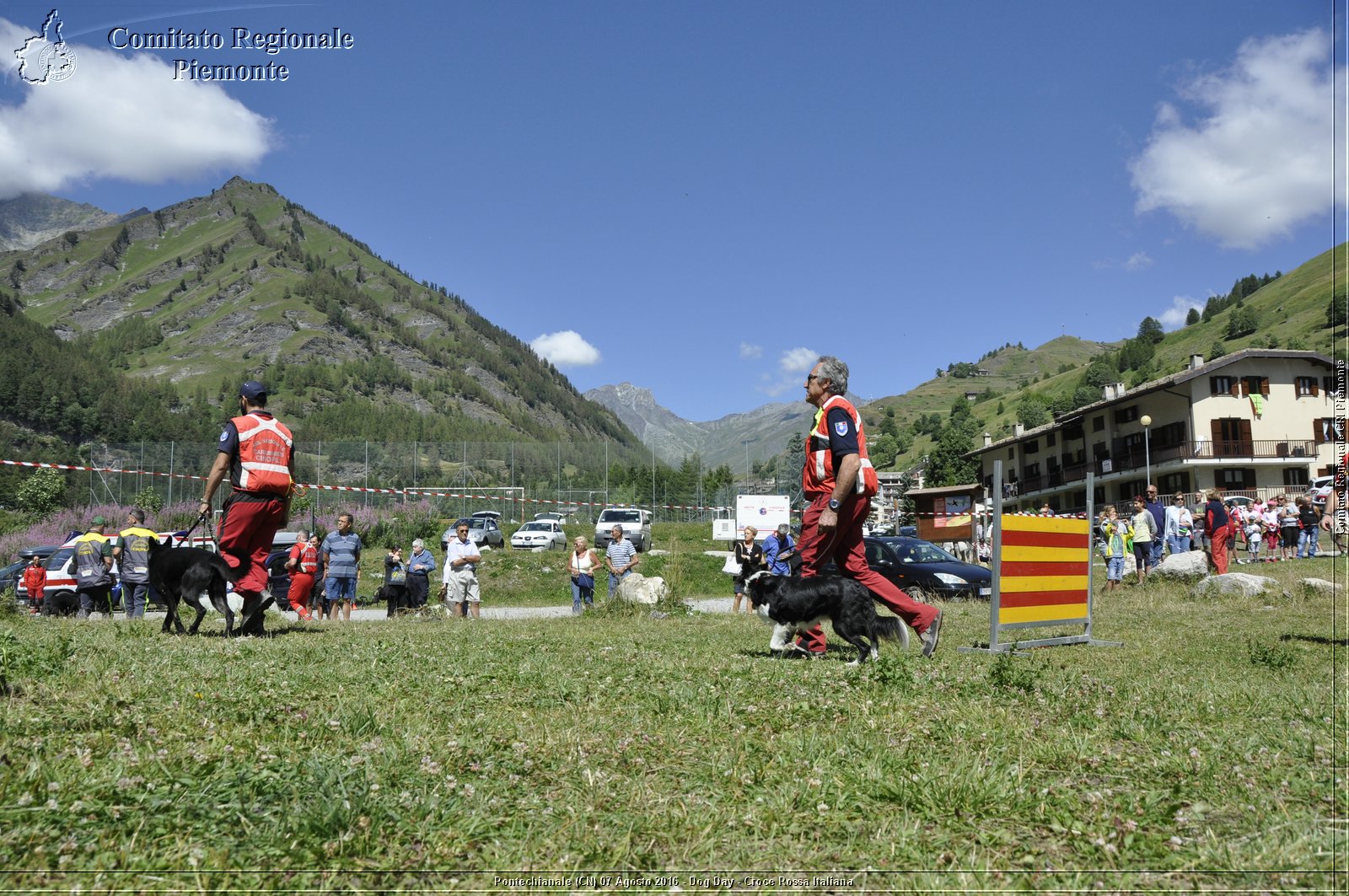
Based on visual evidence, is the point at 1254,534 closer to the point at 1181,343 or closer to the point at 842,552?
the point at 842,552

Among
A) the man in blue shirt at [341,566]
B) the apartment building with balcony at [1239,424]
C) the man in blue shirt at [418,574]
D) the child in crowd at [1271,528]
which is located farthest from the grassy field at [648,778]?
the apartment building with balcony at [1239,424]

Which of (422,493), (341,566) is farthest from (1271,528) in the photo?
(422,493)

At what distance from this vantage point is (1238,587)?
44.6 feet

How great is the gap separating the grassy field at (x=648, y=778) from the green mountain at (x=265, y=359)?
70326mm

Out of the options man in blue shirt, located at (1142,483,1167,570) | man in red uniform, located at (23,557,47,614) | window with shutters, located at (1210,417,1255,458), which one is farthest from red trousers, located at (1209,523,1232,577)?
window with shutters, located at (1210,417,1255,458)

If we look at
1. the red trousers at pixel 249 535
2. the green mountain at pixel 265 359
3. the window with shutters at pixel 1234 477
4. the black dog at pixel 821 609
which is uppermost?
the green mountain at pixel 265 359

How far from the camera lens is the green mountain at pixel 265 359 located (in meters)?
74.3

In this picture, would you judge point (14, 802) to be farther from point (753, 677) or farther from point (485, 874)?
point (753, 677)

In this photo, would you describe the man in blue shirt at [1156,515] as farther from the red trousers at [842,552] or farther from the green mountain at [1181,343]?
the green mountain at [1181,343]

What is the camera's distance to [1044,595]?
8.38 meters

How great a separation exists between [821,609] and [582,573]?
10.0m

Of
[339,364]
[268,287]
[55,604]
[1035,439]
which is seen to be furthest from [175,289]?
[55,604]

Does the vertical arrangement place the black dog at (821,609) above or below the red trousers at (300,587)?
above

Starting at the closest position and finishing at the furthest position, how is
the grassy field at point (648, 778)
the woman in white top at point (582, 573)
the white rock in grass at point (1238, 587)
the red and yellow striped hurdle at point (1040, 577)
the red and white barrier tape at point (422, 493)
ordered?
1. the grassy field at point (648, 778)
2. the red and yellow striped hurdle at point (1040, 577)
3. the white rock in grass at point (1238, 587)
4. the woman in white top at point (582, 573)
5. the red and white barrier tape at point (422, 493)
